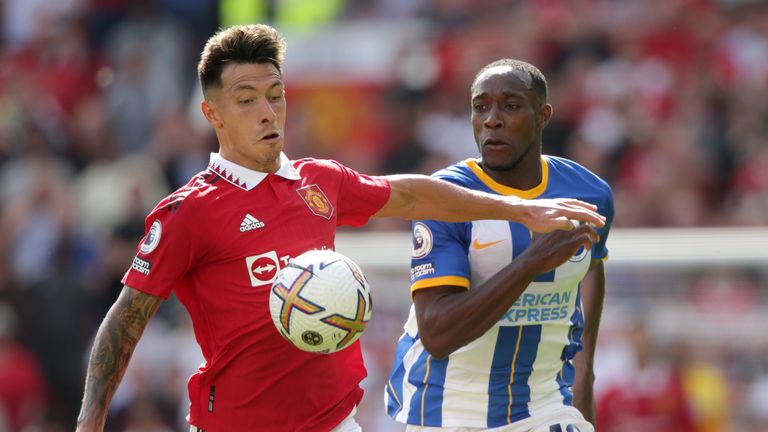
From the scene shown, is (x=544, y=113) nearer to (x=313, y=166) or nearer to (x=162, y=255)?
(x=313, y=166)

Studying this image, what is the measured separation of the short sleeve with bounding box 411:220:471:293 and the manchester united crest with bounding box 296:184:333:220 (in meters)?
0.53

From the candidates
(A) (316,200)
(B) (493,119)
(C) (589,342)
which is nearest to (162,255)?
(A) (316,200)

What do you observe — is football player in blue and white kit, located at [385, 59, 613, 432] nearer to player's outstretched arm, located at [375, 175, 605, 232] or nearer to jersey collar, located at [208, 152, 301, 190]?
player's outstretched arm, located at [375, 175, 605, 232]

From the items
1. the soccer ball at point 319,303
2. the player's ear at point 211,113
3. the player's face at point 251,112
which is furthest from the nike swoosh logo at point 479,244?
the player's ear at point 211,113

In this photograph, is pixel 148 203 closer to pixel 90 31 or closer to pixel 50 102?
pixel 50 102

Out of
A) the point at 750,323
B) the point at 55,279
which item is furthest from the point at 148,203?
the point at 750,323

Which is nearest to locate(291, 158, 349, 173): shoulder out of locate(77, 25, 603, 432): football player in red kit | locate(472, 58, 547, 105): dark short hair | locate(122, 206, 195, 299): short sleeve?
locate(77, 25, 603, 432): football player in red kit

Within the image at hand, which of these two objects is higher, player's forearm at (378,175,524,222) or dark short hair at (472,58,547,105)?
dark short hair at (472,58,547,105)

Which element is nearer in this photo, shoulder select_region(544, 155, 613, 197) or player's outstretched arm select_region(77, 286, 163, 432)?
player's outstretched arm select_region(77, 286, 163, 432)

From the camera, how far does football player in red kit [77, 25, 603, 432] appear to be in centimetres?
480

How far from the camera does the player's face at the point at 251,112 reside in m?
5.00

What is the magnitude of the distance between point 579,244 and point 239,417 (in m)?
1.48

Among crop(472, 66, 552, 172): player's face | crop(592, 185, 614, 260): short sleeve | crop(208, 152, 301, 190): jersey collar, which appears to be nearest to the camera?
crop(208, 152, 301, 190): jersey collar

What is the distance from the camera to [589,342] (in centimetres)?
597
